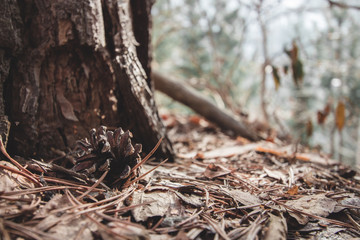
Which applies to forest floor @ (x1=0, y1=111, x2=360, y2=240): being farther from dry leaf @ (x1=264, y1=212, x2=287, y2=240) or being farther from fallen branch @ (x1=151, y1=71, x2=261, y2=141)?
fallen branch @ (x1=151, y1=71, x2=261, y2=141)

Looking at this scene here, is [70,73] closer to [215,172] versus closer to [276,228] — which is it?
[215,172]

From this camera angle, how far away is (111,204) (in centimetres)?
75

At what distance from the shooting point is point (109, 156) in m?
0.90

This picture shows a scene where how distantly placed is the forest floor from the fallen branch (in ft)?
3.05

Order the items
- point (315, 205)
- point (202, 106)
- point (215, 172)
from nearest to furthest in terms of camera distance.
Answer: point (315, 205), point (215, 172), point (202, 106)

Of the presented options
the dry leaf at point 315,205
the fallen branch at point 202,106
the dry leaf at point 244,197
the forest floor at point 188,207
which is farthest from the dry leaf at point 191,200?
the fallen branch at point 202,106

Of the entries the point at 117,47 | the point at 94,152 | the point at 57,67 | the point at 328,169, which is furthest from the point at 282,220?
the point at 57,67

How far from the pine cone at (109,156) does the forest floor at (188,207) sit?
0.20 feet

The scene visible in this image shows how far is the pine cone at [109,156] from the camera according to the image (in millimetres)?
882

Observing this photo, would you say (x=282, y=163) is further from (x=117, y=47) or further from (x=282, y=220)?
(x=117, y=47)

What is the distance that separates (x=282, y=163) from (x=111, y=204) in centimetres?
107

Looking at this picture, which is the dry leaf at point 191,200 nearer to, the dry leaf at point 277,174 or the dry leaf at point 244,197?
the dry leaf at point 244,197

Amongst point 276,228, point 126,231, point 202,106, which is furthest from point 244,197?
point 202,106

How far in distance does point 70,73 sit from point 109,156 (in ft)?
1.67
